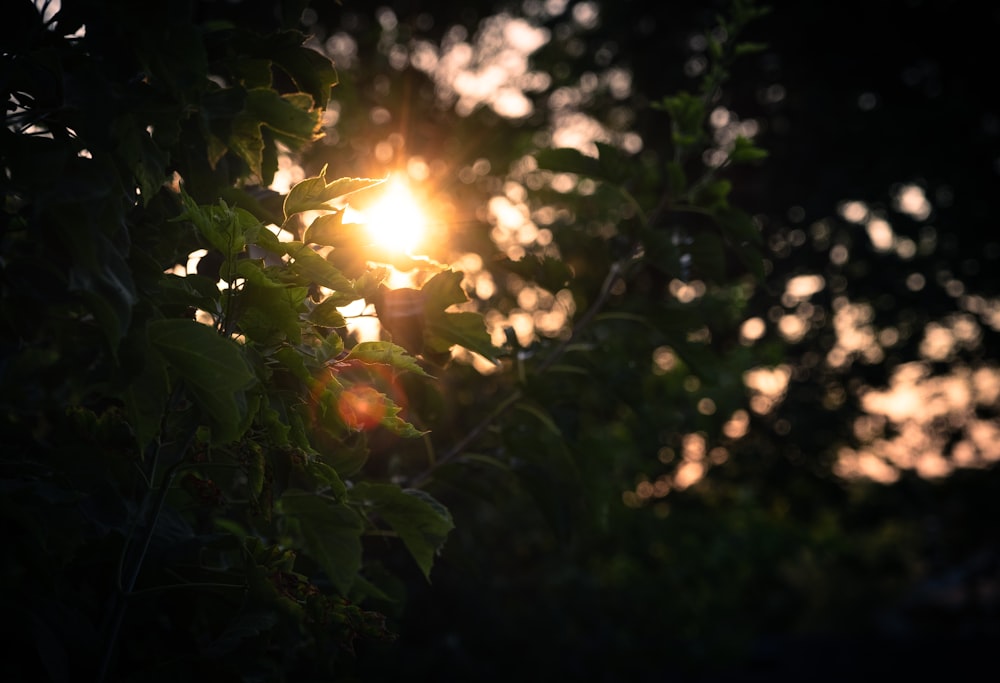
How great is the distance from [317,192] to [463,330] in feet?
1.44

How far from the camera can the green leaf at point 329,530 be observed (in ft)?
4.91

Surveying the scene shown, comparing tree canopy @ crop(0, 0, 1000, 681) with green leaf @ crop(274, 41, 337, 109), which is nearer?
tree canopy @ crop(0, 0, 1000, 681)

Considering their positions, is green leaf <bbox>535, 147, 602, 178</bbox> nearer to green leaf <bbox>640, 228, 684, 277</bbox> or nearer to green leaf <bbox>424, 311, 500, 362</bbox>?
green leaf <bbox>640, 228, 684, 277</bbox>

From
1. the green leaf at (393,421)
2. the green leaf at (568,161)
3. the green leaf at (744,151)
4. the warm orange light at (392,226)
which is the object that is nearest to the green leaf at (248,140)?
the warm orange light at (392,226)

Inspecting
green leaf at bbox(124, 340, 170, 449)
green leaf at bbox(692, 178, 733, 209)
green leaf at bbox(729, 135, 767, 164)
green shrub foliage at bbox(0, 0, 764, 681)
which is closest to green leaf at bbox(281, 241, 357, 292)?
green shrub foliage at bbox(0, 0, 764, 681)

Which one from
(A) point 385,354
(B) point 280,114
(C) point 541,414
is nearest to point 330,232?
(A) point 385,354

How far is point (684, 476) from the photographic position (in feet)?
22.6

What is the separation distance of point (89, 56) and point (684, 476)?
6.29 metres

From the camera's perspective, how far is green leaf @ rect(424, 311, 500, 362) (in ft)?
5.04

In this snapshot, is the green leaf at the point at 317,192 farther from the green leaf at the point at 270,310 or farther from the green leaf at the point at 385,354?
the green leaf at the point at 385,354

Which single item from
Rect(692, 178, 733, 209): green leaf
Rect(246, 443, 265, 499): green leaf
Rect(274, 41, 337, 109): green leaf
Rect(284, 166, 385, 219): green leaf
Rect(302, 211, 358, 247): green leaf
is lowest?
Rect(246, 443, 265, 499): green leaf

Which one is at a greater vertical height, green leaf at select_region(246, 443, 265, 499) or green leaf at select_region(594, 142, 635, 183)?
green leaf at select_region(594, 142, 635, 183)

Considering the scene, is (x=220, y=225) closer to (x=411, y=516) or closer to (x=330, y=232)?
(x=330, y=232)

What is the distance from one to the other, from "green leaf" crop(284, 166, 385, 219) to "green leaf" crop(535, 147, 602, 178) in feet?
2.99
